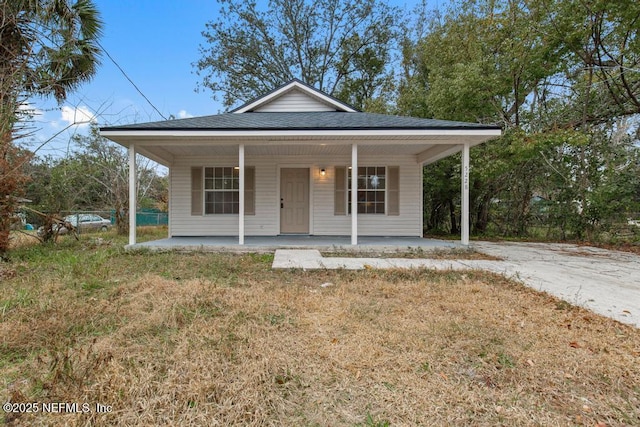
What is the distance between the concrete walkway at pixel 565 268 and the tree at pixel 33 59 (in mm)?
5508

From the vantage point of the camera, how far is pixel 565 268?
5.32 m

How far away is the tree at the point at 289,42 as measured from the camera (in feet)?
58.3

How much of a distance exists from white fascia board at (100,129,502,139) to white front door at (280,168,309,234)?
99.2 inches

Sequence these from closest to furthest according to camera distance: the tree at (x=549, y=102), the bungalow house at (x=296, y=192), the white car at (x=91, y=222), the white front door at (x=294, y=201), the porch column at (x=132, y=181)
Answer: the porch column at (x=132, y=181), the tree at (x=549, y=102), the bungalow house at (x=296, y=192), the white front door at (x=294, y=201), the white car at (x=91, y=222)

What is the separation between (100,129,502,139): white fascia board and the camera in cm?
645

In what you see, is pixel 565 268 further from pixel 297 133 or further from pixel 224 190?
pixel 224 190

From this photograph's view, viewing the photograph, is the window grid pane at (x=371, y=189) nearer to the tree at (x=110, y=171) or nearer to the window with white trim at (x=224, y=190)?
the window with white trim at (x=224, y=190)

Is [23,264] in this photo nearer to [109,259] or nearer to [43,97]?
[109,259]

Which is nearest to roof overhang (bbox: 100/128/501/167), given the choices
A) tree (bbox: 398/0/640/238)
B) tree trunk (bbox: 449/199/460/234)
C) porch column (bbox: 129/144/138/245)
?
porch column (bbox: 129/144/138/245)

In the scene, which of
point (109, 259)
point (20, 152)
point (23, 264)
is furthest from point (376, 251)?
point (20, 152)

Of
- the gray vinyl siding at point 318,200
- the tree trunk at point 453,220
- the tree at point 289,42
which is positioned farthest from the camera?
the tree at point 289,42

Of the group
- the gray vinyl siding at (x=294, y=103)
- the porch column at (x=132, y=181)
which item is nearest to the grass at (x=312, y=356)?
the porch column at (x=132, y=181)

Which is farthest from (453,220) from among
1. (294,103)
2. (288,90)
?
(288,90)

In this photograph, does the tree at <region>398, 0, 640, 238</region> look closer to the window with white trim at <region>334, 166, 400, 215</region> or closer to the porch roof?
the window with white trim at <region>334, 166, 400, 215</region>
